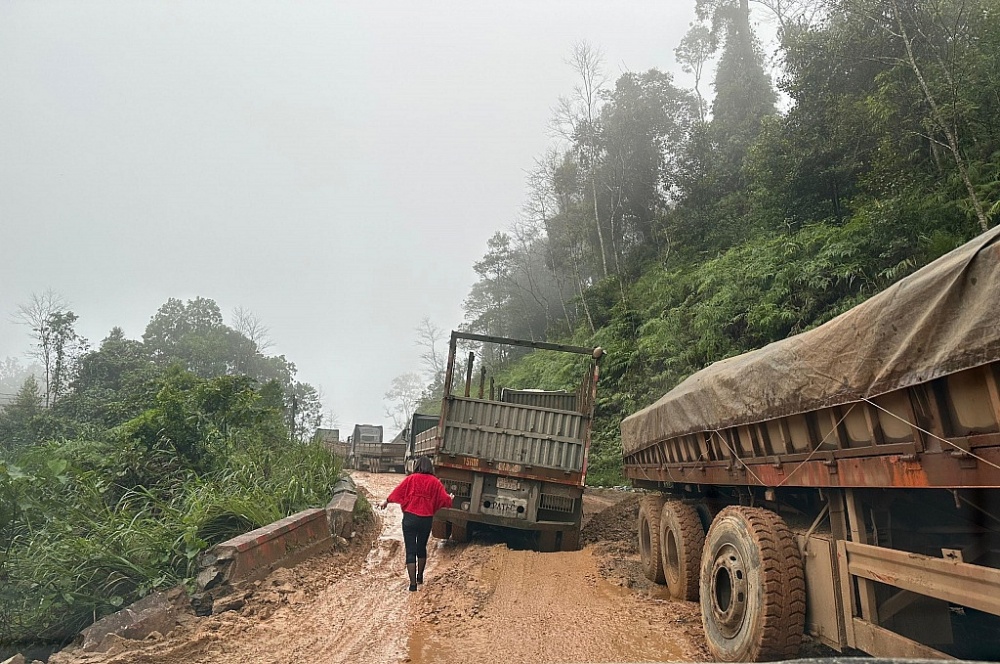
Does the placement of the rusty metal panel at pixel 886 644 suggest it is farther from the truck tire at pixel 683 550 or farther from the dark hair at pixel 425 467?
the dark hair at pixel 425 467

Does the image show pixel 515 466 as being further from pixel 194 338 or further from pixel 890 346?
pixel 194 338

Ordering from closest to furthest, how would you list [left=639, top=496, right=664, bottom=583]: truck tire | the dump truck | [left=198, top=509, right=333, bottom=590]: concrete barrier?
the dump truck < [left=198, top=509, right=333, bottom=590]: concrete barrier < [left=639, top=496, right=664, bottom=583]: truck tire

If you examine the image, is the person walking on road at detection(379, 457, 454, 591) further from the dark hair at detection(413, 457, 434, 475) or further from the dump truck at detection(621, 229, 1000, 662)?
the dump truck at detection(621, 229, 1000, 662)

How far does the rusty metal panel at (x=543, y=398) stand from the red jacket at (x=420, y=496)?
409cm

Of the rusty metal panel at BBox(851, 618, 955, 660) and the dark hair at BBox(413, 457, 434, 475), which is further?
the dark hair at BBox(413, 457, 434, 475)

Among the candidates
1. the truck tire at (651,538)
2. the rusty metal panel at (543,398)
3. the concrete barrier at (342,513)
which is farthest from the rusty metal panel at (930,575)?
the rusty metal panel at (543,398)

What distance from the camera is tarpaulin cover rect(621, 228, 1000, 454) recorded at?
205 centimetres

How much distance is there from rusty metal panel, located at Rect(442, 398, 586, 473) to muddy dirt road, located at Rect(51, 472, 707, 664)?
1.27 metres

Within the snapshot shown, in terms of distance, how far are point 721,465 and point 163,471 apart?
9206mm

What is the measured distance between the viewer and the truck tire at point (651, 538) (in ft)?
20.2

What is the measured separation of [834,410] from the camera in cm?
300

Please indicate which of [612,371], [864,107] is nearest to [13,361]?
[612,371]

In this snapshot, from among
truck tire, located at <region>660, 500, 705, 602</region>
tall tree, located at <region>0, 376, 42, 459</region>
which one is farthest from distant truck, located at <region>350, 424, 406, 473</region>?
truck tire, located at <region>660, 500, 705, 602</region>

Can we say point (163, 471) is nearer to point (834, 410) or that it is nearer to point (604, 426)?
point (834, 410)
